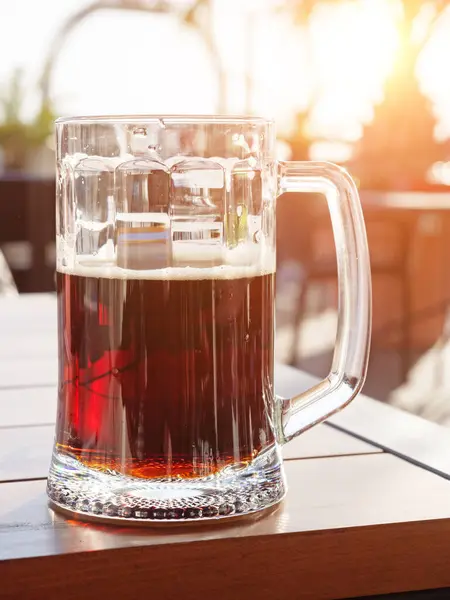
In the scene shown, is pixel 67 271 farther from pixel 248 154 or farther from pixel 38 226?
pixel 38 226

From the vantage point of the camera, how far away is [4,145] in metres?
6.61

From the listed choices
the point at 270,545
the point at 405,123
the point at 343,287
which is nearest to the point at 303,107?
the point at 405,123

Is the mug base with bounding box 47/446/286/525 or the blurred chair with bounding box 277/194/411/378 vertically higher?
the mug base with bounding box 47/446/286/525

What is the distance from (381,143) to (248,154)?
6.13m

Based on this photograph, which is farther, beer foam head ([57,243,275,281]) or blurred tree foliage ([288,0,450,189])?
blurred tree foliage ([288,0,450,189])

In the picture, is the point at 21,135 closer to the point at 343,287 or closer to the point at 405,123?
the point at 405,123

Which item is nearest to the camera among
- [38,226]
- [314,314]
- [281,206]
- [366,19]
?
[281,206]

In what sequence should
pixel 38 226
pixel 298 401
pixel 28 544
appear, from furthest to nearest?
pixel 38 226
pixel 298 401
pixel 28 544

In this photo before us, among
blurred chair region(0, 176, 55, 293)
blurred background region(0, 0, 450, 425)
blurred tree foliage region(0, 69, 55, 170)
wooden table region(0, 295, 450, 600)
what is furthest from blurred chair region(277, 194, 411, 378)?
wooden table region(0, 295, 450, 600)

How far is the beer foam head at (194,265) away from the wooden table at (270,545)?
0.12 m

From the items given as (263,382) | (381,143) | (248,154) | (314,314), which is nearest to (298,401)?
(263,382)

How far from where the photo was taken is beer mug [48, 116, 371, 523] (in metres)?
0.49

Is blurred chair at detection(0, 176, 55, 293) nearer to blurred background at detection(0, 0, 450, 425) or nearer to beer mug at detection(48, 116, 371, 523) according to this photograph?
blurred background at detection(0, 0, 450, 425)

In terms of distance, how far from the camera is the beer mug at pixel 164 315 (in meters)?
0.49
